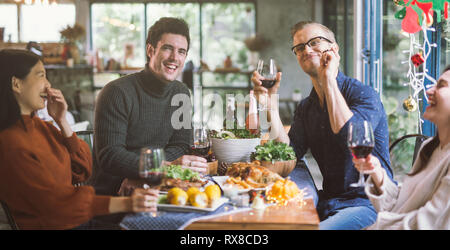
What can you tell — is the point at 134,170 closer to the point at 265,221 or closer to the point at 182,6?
the point at 265,221

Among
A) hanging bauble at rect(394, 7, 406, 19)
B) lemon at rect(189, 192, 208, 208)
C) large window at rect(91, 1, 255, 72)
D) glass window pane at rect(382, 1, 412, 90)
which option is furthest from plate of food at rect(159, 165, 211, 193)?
large window at rect(91, 1, 255, 72)

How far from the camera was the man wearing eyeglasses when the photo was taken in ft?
6.40

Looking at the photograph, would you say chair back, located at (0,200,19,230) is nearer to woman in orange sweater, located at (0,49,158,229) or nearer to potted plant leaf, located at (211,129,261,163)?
woman in orange sweater, located at (0,49,158,229)

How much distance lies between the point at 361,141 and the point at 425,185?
26cm

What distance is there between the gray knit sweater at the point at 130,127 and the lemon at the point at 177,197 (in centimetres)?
45

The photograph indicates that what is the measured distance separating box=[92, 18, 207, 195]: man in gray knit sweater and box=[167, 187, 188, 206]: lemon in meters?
0.42

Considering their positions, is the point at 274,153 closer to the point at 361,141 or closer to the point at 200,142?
the point at 200,142

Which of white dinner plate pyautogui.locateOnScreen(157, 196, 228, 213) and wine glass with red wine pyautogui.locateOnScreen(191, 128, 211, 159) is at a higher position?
wine glass with red wine pyautogui.locateOnScreen(191, 128, 211, 159)

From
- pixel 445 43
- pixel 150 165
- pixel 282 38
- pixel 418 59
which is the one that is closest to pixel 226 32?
pixel 282 38

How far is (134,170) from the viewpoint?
78.2 inches

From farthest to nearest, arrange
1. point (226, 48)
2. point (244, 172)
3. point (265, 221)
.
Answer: point (226, 48) → point (244, 172) → point (265, 221)

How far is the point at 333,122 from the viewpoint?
76.0 inches

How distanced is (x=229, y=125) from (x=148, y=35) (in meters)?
0.63
